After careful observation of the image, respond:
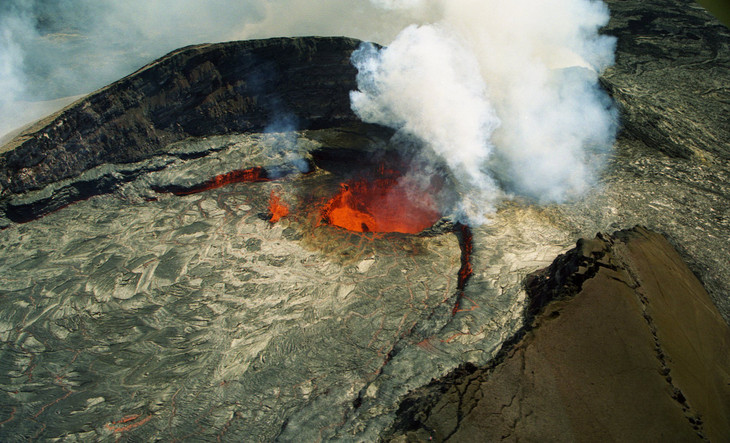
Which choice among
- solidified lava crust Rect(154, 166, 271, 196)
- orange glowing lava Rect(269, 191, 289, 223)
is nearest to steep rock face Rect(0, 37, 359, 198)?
solidified lava crust Rect(154, 166, 271, 196)

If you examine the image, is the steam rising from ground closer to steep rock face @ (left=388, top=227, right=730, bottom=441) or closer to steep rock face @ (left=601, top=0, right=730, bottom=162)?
steep rock face @ (left=601, top=0, right=730, bottom=162)

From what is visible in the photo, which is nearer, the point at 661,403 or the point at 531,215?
the point at 661,403

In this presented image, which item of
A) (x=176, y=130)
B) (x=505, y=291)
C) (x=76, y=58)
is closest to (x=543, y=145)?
(x=505, y=291)

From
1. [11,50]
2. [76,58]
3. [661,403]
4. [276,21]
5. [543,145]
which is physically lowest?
[661,403]

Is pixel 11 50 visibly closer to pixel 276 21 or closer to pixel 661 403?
pixel 276 21

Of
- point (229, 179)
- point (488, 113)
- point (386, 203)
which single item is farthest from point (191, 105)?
point (488, 113)

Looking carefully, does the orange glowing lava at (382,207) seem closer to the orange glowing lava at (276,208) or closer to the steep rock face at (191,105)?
the orange glowing lava at (276,208)
